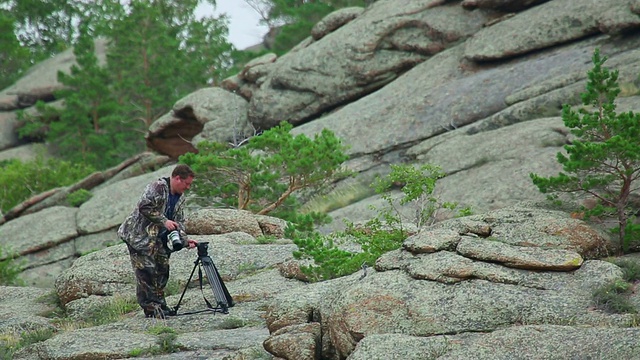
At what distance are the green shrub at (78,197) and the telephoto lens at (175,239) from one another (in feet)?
65.7

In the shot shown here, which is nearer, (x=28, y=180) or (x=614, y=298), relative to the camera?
(x=614, y=298)

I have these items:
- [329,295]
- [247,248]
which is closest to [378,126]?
[247,248]

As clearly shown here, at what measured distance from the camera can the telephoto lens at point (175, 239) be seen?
12485 millimetres

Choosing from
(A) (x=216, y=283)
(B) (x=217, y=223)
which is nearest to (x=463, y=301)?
(A) (x=216, y=283)

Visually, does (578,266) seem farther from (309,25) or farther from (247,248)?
(309,25)

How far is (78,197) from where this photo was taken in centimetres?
3178

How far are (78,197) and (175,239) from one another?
2025 cm

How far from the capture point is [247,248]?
16703 millimetres

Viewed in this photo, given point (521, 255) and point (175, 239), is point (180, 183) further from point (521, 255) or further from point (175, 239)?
point (521, 255)

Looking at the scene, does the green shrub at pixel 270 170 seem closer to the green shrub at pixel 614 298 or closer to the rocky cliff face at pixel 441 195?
the rocky cliff face at pixel 441 195

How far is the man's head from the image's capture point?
12.7 m

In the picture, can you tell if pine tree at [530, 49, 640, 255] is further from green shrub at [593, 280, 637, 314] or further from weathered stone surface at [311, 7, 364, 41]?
weathered stone surface at [311, 7, 364, 41]

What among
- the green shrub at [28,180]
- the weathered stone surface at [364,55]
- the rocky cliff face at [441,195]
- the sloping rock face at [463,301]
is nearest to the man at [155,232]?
the rocky cliff face at [441,195]

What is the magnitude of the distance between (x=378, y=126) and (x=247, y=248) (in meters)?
13.5
